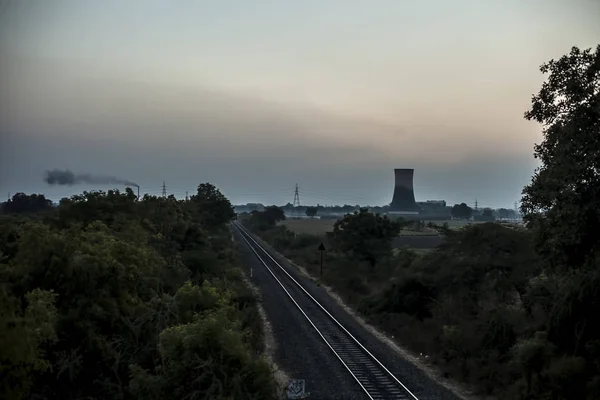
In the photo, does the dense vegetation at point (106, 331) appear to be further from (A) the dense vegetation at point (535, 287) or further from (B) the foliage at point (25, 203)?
(B) the foliage at point (25, 203)

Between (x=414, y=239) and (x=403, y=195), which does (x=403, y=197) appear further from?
(x=414, y=239)

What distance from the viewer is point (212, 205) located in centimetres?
7350

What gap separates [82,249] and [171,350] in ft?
14.3

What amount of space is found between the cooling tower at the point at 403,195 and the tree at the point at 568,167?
17650cm

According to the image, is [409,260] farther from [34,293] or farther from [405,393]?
[34,293]

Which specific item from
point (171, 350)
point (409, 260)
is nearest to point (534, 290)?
point (171, 350)

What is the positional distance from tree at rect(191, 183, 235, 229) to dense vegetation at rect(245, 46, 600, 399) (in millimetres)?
41398

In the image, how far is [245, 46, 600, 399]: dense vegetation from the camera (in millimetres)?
12719

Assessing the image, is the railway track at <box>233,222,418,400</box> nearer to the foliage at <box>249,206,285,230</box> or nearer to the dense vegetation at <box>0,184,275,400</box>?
the dense vegetation at <box>0,184,275,400</box>

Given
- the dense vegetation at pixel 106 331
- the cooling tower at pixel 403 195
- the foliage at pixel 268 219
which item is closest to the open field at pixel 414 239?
the foliage at pixel 268 219

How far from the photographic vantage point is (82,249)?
1440cm

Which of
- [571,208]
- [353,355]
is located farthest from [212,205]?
[571,208]

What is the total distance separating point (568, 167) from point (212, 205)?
209 ft

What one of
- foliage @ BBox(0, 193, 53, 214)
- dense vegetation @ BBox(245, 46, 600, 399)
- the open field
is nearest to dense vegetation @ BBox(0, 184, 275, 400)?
dense vegetation @ BBox(245, 46, 600, 399)
